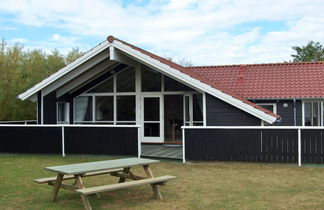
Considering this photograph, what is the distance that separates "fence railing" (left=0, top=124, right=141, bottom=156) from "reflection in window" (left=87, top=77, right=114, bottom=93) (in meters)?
3.90

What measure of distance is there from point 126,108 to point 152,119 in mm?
1167

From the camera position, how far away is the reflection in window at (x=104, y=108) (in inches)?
643

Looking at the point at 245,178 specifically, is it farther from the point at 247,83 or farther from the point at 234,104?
the point at 247,83

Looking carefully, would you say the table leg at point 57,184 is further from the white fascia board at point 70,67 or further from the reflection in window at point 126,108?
the reflection in window at point 126,108

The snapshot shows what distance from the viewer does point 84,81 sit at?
15.7 metres

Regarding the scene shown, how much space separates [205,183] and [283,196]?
5.91 ft

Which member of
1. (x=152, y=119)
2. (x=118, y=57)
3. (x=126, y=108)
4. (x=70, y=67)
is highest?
(x=118, y=57)

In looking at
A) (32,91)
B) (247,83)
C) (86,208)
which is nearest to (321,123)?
(247,83)

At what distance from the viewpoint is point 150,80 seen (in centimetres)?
1591

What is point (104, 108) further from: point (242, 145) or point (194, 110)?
point (242, 145)

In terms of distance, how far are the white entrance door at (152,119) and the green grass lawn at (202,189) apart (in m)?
4.67

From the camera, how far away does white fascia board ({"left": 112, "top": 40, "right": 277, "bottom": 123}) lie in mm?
12094

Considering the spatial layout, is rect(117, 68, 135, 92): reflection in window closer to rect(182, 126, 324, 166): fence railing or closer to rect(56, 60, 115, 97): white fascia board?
rect(56, 60, 115, 97): white fascia board

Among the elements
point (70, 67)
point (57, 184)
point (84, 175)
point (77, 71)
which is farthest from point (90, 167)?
point (77, 71)
